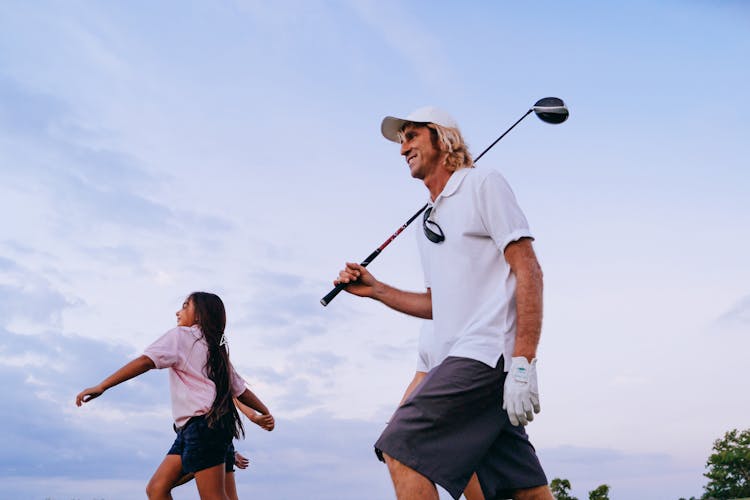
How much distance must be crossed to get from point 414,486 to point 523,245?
132 centimetres

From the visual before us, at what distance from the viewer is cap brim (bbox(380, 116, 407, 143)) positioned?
195 inches

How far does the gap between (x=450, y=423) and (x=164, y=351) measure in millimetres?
4113

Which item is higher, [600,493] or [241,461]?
[600,493]

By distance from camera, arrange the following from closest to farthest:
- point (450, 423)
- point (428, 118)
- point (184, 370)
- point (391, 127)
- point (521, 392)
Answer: point (521, 392)
point (450, 423)
point (428, 118)
point (391, 127)
point (184, 370)

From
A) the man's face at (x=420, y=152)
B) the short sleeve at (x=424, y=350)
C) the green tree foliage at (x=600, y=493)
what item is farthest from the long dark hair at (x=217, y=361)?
the green tree foliage at (x=600, y=493)

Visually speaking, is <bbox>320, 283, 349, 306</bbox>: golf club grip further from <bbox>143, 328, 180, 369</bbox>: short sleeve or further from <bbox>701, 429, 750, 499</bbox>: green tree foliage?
<bbox>701, 429, 750, 499</bbox>: green tree foliage

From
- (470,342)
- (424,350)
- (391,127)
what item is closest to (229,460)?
(424,350)

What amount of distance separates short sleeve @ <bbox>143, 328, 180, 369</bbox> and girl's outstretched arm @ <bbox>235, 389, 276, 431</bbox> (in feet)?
3.52

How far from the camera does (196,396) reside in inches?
297

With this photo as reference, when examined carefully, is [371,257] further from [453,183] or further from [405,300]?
[453,183]

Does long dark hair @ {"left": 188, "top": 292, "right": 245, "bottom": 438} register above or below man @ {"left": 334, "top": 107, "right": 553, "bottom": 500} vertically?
above

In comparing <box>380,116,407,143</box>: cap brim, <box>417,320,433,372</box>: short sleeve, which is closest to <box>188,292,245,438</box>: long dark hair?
<box>417,320,433,372</box>: short sleeve

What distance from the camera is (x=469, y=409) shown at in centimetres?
410

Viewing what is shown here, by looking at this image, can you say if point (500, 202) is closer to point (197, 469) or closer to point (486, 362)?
point (486, 362)
